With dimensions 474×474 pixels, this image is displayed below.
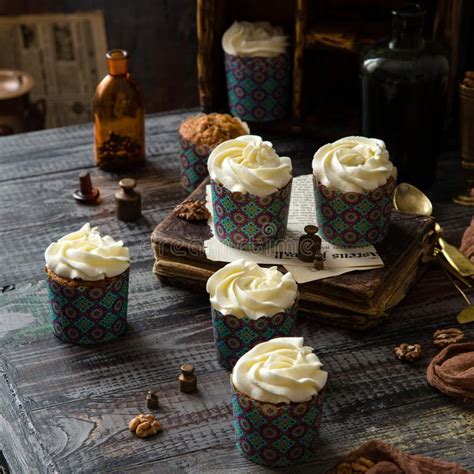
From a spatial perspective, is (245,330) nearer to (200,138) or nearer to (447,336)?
(447,336)

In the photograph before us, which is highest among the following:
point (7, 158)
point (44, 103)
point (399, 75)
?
point (399, 75)

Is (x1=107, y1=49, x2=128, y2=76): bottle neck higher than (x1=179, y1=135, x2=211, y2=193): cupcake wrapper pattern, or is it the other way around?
Result: (x1=107, y1=49, x2=128, y2=76): bottle neck

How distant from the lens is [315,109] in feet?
7.91

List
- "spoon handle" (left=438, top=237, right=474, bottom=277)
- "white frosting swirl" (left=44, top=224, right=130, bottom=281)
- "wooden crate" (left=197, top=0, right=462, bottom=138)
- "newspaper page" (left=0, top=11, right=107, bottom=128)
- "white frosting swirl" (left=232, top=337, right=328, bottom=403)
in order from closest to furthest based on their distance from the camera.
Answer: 1. "white frosting swirl" (left=232, top=337, right=328, bottom=403)
2. "white frosting swirl" (left=44, top=224, right=130, bottom=281)
3. "spoon handle" (left=438, top=237, right=474, bottom=277)
4. "wooden crate" (left=197, top=0, right=462, bottom=138)
5. "newspaper page" (left=0, top=11, right=107, bottom=128)

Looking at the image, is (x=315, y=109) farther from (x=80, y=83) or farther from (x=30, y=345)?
(x=80, y=83)

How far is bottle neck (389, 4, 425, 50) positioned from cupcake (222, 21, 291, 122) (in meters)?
0.36

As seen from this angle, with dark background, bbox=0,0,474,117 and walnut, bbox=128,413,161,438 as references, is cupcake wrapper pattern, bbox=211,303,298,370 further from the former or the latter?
dark background, bbox=0,0,474,117

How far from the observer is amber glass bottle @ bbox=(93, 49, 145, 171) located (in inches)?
84.4

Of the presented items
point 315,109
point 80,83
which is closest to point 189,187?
point 315,109

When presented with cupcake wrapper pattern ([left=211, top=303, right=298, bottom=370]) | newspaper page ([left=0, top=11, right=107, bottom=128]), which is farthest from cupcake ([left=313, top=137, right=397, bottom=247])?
newspaper page ([left=0, top=11, right=107, bottom=128])

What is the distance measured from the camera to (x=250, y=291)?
1.52m

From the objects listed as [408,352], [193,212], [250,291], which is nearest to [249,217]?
[193,212]

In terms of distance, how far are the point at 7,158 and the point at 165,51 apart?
1031 mm

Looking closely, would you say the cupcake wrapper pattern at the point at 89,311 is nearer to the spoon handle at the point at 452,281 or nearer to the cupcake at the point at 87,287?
the cupcake at the point at 87,287
